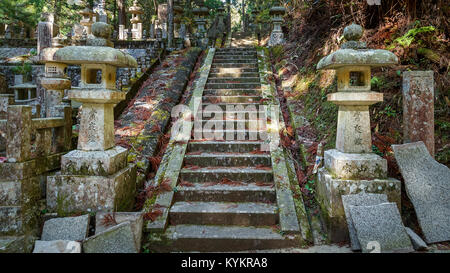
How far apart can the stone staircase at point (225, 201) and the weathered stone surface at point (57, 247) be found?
836mm

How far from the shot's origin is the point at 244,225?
3459 millimetres

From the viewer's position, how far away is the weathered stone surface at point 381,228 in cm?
279

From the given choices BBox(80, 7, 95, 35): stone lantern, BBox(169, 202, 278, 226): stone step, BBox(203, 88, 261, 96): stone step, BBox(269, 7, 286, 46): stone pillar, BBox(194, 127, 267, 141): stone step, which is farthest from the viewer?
BBox(80, 7, 95, 35): stone lantern

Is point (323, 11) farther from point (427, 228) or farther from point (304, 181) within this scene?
point (427, 228)

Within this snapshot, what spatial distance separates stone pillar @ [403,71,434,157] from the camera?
11.7 ft

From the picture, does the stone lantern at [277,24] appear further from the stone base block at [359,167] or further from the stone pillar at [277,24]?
the stone base block at [359,167]

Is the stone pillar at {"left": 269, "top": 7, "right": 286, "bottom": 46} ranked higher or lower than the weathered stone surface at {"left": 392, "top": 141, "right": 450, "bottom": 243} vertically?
higher

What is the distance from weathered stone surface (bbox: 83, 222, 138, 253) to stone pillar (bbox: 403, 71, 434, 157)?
385cm

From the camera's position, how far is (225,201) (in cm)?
384

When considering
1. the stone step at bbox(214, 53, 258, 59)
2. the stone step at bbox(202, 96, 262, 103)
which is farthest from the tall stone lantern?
the stone step at bbox(214, 53, 258, 59)

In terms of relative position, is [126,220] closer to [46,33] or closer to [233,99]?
[233,99]

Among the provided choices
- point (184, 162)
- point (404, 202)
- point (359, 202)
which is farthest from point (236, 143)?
point (404, 202)

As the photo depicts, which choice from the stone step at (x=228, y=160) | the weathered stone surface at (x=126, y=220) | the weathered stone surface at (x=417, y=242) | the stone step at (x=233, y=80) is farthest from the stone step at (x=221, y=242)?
the stone step at (x=233, y=80)

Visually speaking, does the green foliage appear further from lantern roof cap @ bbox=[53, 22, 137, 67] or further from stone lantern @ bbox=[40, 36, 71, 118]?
stone lantern @ bbox=[40, 36, 71, 118]
